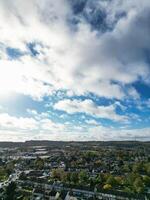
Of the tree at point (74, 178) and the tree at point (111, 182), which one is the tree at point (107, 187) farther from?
the tree at point (74, 178)

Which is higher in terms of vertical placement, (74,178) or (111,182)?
(74,178)

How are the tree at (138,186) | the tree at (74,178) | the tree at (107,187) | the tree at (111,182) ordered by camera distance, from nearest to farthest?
the tree at (138,186), the tree at (107,187), the tree at (111,182), the tree at (74,178)

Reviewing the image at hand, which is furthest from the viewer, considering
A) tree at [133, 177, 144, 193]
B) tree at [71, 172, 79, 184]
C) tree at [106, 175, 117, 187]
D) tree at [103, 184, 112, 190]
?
tree at [71, 172, 79, 184]

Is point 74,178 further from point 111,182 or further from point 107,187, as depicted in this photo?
point 107,187

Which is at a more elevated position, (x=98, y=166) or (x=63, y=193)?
(x=98, y=166)

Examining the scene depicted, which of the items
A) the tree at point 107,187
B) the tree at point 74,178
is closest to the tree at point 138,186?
the tree at point 107,187

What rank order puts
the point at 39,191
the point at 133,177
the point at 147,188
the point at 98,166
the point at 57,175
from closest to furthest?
the point at 39,191, the point at 147,188, the point at 133,177, the point at 57,175, the point at 98,166

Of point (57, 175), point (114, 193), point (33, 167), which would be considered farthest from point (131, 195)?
point (33, 167)

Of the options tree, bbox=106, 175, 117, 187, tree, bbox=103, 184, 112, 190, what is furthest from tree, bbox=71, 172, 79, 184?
tree, bbox=103, 184, 112, 190

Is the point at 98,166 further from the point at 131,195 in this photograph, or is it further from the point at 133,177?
the point at 131,195

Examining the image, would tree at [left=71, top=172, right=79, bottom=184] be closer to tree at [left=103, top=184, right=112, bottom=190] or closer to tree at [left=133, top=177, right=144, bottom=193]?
tree at [left=103, top=184, right=112, bottom=190]

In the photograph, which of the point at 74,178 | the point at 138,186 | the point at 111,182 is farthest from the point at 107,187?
the point at 74,178
